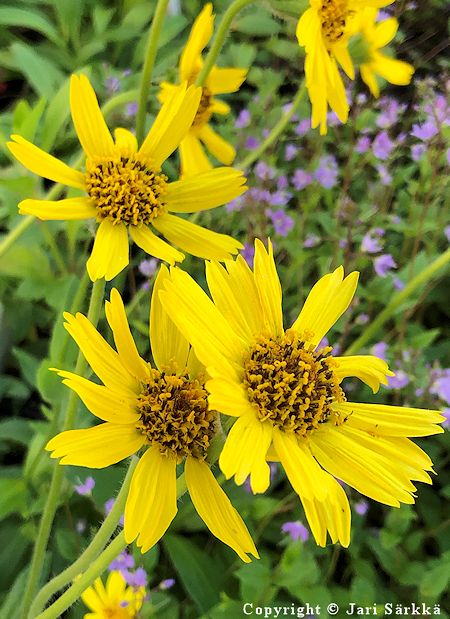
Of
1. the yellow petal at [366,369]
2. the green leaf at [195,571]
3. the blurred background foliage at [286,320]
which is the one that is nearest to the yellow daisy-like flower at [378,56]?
the blurred background foliage at [286,320]

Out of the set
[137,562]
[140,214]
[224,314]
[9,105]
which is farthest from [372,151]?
[9,105]

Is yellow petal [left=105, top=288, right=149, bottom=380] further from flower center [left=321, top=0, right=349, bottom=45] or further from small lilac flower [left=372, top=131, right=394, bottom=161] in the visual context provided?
small lilac flower [left=372, top=131, right=394, bottom=161]

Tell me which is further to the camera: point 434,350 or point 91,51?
point 91,51

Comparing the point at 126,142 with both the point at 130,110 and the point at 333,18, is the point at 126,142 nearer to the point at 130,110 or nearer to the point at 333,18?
the point at 333,18

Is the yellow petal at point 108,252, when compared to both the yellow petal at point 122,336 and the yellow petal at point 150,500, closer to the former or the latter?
the yellow petal at point 122,336

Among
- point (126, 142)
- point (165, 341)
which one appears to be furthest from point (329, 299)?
point (126, 142)

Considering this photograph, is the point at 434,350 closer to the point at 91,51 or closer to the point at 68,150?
the point at 68,150
